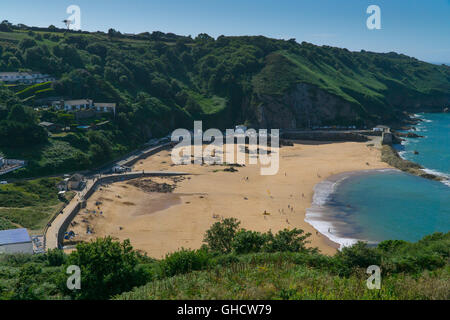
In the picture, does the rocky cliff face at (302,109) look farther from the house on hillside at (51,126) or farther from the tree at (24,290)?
the tree at (24,290)

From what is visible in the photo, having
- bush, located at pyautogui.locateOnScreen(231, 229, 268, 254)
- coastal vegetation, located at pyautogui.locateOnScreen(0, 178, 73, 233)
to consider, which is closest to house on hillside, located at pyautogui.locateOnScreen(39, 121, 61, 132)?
coastal vegetation, located at pyautogui.locateOnScreen(0, 178, 73, 233)

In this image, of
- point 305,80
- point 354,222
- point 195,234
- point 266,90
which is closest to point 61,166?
point 195,234

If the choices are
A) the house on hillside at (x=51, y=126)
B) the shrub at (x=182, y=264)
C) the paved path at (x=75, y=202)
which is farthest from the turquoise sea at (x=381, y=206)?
the house on hillside at (x=51, y=126)

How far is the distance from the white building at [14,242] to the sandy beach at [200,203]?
20.8ft

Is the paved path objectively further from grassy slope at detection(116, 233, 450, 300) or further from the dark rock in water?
the dark rock in water

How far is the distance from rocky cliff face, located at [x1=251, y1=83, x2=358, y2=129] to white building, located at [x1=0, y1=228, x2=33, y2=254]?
6259cm

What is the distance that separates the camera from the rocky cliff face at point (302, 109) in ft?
275

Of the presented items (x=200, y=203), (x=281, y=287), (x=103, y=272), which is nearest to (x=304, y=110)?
(x=200, y=203)

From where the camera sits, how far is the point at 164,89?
268 feet

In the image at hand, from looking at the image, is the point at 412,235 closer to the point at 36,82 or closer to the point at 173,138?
the point at 173,138

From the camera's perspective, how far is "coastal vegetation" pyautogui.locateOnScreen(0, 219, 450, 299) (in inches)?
534

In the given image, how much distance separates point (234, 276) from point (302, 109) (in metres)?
75.1

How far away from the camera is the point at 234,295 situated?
1284 cm

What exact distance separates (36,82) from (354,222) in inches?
2478
